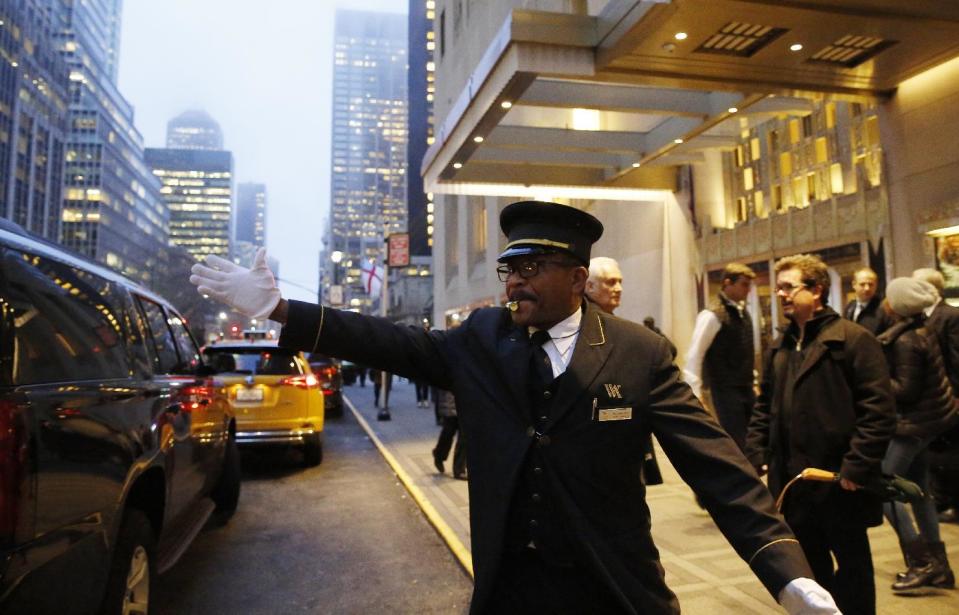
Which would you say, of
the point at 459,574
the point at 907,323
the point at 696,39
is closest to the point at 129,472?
the point at 459,574

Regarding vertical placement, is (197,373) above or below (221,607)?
above

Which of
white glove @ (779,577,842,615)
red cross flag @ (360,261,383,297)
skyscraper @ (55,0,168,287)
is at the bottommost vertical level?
white glove @ (779,577,842,615)

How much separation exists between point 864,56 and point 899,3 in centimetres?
144

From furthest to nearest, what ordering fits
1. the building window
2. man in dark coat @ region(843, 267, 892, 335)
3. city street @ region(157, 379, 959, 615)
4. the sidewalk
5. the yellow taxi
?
1. the building window
2. the yellow taxi
3. man in dark coat @ region(843, 267, 892, 335)
4. city street @ region(157, 379, 959, 615)
5. the sidewalk

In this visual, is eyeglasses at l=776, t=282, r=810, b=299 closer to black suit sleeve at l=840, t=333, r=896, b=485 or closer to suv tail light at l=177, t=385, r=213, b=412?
black suit sleeve at l=840, t=333, r=896, b=485

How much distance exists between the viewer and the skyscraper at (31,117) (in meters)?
83.9

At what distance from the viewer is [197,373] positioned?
5098 mm

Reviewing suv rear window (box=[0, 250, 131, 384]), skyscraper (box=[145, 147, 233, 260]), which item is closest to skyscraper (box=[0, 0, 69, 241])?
skyscraper (box=[145, 147, 233, 260])

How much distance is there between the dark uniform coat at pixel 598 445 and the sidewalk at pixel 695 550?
2479 mm

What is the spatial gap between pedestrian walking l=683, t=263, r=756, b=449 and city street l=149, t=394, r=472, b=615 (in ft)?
8.26

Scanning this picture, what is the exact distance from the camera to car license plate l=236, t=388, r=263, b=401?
340 inches

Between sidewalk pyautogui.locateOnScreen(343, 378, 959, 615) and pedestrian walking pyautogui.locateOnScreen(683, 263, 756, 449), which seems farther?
pedestrian walking pyautogui.locateOnScreen(683, 263, 756, 449)

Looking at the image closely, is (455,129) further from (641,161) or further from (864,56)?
(864,56)

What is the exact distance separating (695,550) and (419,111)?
95142mm
